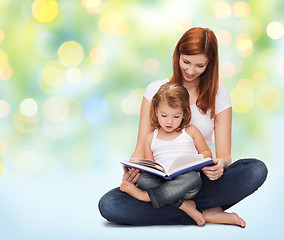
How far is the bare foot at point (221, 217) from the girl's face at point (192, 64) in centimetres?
67

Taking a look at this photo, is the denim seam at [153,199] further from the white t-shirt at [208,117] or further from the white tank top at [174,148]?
the white t-shirt at [208,117]

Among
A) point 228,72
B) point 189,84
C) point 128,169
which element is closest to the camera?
point 128,169

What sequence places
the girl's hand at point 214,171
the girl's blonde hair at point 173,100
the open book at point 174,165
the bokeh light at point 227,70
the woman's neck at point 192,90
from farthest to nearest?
the bokeh light at point 227,70 → the woman's neck at point 192,90 → the girl's blonde hair at point 173,100 → the girl's hand at point 214,171 → the open book at point 174,165

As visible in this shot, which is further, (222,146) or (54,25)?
(54,25)

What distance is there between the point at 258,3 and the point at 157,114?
1851 millimetres

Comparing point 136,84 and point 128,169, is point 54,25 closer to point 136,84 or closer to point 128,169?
point 136,84

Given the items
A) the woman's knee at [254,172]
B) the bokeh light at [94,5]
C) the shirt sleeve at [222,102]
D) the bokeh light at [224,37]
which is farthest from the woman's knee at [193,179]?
the bokeh light at [94,5]

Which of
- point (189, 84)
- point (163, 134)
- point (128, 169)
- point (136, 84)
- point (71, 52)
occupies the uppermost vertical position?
point (71, 52)

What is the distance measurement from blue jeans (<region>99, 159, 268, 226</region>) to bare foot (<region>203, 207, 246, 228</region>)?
3 centimetres

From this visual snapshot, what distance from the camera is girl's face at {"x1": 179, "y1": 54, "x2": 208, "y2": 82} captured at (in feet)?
8.98

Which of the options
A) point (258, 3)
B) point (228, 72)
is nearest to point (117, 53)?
point (228, 72)

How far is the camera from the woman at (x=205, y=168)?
262 centimetres

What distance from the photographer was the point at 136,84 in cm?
416

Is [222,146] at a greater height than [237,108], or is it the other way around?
[237,108]
